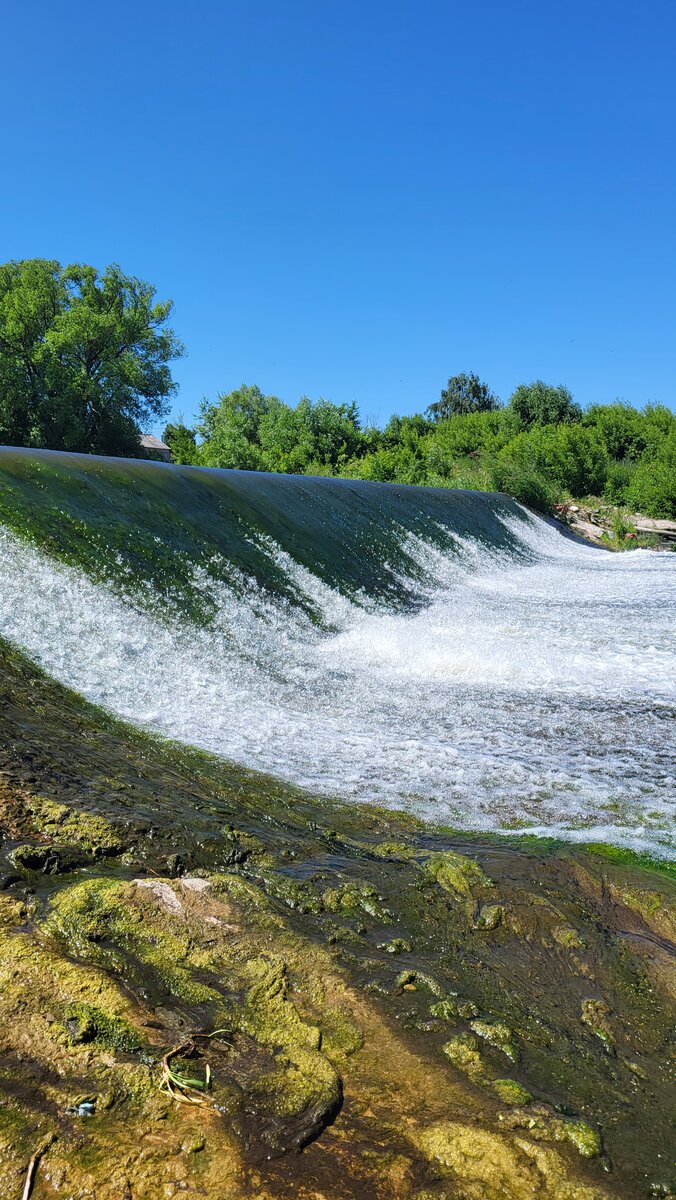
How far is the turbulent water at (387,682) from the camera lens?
3773 mm

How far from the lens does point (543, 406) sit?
3766 centimetres

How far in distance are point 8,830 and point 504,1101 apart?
156cm

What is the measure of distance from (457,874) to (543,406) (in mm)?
A: 38061

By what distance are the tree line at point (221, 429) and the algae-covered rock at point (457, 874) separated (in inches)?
903

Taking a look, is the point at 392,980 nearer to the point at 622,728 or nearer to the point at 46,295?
the point at 622,728

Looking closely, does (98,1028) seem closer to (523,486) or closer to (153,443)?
(523,486)

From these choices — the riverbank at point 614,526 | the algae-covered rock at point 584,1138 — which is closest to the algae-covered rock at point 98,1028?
the algae-covered rock at point 584,1138

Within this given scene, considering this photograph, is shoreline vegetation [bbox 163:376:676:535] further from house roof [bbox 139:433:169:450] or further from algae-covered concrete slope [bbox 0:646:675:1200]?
algae-covered concrete slope [bbox 0:646:675:1200]

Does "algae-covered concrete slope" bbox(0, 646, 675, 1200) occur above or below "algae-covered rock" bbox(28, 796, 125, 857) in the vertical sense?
below

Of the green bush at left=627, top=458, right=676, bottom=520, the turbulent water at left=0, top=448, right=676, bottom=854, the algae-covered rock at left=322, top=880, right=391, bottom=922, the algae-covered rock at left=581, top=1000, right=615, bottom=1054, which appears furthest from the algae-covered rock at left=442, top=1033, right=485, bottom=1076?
the green bush at left=627, top=458, right=676, bottom=520

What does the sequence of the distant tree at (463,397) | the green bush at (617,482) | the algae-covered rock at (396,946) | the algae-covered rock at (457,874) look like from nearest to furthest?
1. the algae-covered rock at (396,946)
2. the algae-covered rock at (457,874)
3. the green bush at (617,482)
4. the distant tree at (463,397)

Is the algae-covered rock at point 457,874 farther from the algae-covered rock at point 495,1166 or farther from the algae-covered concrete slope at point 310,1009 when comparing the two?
the algae-covered rock at point 495,1166

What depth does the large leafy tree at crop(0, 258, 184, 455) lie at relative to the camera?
27.1 m

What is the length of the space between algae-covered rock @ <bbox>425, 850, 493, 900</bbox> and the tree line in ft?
75.3
